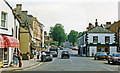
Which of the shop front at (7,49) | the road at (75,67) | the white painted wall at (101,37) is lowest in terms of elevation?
the road at (75,67)

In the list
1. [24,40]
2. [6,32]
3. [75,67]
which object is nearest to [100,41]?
[24,40]

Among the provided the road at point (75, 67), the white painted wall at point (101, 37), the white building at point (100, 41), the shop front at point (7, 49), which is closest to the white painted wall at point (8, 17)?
the shop front at point (7, 49)

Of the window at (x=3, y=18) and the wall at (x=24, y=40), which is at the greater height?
the window at (x=3, y=18)

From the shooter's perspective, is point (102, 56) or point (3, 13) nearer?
point (3, 13)

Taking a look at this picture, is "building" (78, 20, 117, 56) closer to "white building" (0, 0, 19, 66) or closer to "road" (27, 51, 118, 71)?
"road" (27, 51, 118, 71)

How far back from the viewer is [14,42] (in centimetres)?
2341

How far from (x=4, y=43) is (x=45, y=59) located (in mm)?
15056

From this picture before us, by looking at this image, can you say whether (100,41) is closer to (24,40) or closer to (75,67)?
(24,40)

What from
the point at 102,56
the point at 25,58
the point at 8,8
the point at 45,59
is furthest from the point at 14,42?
the point at 102,56

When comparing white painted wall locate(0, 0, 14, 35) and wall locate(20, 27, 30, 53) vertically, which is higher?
white painted wall locate(0, 0, 14, 35)

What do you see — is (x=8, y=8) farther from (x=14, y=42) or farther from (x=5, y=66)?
(x=5, y=66)

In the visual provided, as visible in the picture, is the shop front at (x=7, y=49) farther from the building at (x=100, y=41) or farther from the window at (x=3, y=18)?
the building at (x=100, y=41)

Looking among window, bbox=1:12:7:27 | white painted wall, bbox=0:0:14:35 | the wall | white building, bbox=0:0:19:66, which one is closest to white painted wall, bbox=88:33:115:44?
the wall

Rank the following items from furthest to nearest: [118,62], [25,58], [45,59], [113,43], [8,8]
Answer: [113,43] < [25,58] < [45,59] < [118,62] < [8,8]
